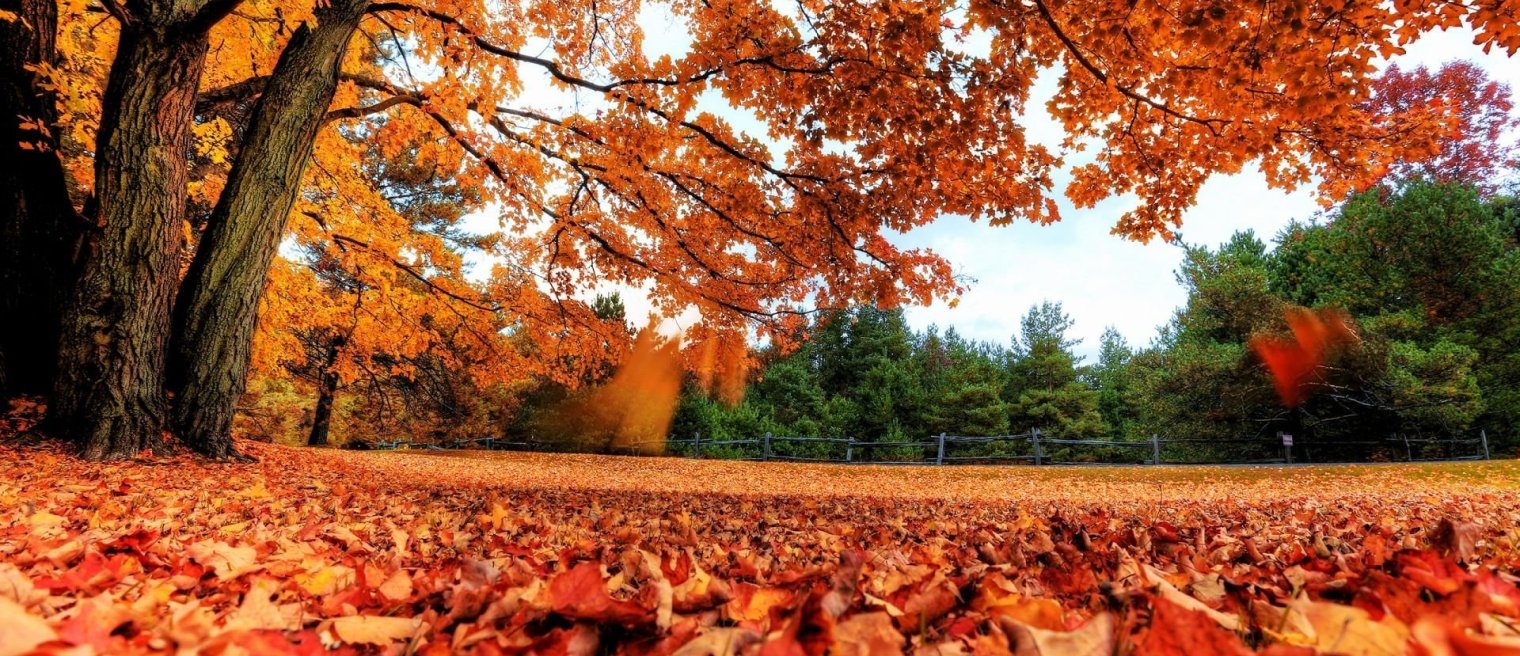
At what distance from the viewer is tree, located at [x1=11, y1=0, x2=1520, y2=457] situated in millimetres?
3908

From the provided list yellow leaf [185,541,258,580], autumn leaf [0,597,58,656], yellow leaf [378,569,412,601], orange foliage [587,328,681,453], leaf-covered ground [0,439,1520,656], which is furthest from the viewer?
orange foliage [587,328,681,453]

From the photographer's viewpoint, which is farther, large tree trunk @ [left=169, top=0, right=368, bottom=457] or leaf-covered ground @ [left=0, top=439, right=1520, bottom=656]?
large tree trunk @ [left=169, top=0, right=368, bottom=457]

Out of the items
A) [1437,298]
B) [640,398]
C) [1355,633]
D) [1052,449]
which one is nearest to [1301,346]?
[1437,298]

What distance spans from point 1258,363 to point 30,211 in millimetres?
25360

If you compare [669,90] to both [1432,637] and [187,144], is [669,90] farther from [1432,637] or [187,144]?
[1432,637]

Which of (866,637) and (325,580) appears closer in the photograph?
(866,637)

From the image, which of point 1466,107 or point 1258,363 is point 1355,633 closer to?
point 1258,363

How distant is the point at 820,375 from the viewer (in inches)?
1265

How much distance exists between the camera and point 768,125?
5.73 m

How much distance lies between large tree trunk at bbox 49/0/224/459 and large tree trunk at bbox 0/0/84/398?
65 cm

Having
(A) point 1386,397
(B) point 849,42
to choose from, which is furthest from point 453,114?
(A) point 1386,397

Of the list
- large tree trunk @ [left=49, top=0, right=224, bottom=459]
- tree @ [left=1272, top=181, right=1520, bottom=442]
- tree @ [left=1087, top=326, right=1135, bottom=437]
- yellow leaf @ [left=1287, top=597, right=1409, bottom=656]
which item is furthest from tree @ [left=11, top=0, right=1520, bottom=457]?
tree @ [left=1087, top=326, right=1135, bottom=437]

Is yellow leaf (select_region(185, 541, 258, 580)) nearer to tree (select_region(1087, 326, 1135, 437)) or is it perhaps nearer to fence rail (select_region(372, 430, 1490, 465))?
fence rail (select_region(372, 430, 1490, 465))

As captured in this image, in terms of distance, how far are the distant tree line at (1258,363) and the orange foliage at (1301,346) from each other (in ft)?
0.99
